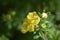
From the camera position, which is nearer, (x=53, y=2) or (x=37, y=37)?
(x=37, y=37)

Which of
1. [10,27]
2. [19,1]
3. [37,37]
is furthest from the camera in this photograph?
[19,1]

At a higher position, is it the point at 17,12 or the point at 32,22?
the point at 32,22

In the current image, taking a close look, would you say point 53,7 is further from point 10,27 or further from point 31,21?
point 31,21

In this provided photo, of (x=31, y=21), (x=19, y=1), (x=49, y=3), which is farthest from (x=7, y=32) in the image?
(x=31, y=21)

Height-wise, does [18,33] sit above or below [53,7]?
below

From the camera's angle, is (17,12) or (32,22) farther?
(17,12)

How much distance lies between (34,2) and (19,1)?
20 centimetres

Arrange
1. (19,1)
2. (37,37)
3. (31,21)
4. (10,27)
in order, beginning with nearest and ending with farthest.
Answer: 1. (37,37)
2. (31,21)
3. (10,27)
4. (19,1)

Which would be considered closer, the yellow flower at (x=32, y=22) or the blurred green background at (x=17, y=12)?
the yellow flower at (x=32, y=22)

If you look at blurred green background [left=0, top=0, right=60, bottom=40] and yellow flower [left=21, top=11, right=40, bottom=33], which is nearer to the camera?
yellow flower [left=21, top=11, right=40, bottom=33]

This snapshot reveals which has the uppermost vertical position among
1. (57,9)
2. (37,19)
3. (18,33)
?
(37,19)

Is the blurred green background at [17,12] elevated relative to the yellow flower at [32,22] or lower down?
lower down

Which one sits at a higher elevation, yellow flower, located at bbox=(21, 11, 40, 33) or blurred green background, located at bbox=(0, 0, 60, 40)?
yellow flower, located at bbox=(21, 11, 40, 33)

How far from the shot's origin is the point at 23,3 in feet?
9.20
